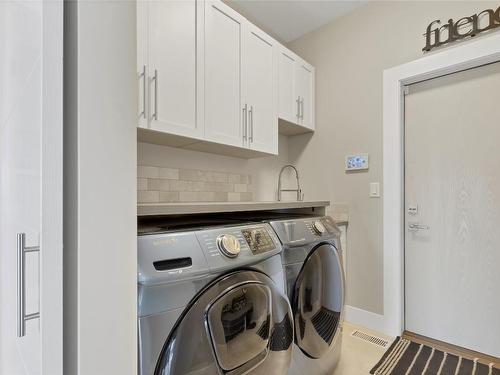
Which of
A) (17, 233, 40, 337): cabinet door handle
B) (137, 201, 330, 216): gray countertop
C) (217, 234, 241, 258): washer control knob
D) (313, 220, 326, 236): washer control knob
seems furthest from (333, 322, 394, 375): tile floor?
(17, 233, 40, 337): cabinet door handle

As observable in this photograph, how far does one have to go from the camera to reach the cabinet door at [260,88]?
2.00 meters

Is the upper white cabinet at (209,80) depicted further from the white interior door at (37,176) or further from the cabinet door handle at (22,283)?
the cabinet door handle at (22,283)

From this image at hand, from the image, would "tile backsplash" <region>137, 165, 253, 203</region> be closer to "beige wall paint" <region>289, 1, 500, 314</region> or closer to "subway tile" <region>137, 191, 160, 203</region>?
"subway tile" <region>137, 191, 160, 203</region>

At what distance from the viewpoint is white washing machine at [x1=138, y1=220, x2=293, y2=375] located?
77 cm

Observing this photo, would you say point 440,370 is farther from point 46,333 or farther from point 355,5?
point 355,5

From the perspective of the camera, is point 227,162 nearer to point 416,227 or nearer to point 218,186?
point 218,186

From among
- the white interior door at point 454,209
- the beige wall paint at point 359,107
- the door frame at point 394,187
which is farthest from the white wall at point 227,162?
the white interior door at point 454,209

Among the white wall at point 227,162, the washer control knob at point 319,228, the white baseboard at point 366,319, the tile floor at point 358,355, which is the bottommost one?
the tile floor at point 358,355

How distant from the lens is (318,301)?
1427mm

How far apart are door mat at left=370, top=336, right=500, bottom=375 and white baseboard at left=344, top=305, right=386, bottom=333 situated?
0.23 m

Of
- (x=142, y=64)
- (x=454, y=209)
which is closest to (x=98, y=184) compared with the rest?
(x=142, y=64)

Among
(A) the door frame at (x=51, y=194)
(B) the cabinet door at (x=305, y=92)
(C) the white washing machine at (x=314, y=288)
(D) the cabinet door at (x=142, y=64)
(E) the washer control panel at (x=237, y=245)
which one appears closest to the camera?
(A) the door frame at (x=51, y=194)

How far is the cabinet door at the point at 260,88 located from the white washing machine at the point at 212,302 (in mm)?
1052

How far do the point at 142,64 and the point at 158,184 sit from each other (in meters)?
0.78
